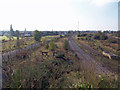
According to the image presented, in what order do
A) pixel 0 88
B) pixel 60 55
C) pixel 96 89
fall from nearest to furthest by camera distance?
pixel 96 89
pixel 0 88
pixel 60 55

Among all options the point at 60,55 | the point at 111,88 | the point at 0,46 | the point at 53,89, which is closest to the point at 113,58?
the point at 60,55

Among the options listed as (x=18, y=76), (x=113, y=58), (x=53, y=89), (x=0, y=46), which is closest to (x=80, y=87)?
(x=53, y=89)

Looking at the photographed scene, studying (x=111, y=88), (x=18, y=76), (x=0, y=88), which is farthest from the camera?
(x=0, y=88)

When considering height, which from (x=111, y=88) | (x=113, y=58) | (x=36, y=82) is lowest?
(x=113, y=58)

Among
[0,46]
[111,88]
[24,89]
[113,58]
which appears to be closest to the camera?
[111,88]

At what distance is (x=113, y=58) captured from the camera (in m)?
13.6

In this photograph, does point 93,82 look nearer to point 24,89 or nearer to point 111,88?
point 111,88

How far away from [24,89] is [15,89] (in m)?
0.30

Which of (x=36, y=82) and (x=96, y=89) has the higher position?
(x=96, y=89)

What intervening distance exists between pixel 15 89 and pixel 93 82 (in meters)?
2.77

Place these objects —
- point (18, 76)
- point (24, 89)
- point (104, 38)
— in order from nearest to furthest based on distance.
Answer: point (24, 89), point (18, 76), point (104, 38)

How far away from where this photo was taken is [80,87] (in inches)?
110

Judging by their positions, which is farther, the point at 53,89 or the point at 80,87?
the point at 53,89

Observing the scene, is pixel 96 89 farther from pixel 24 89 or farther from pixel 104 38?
pixel 104 38
